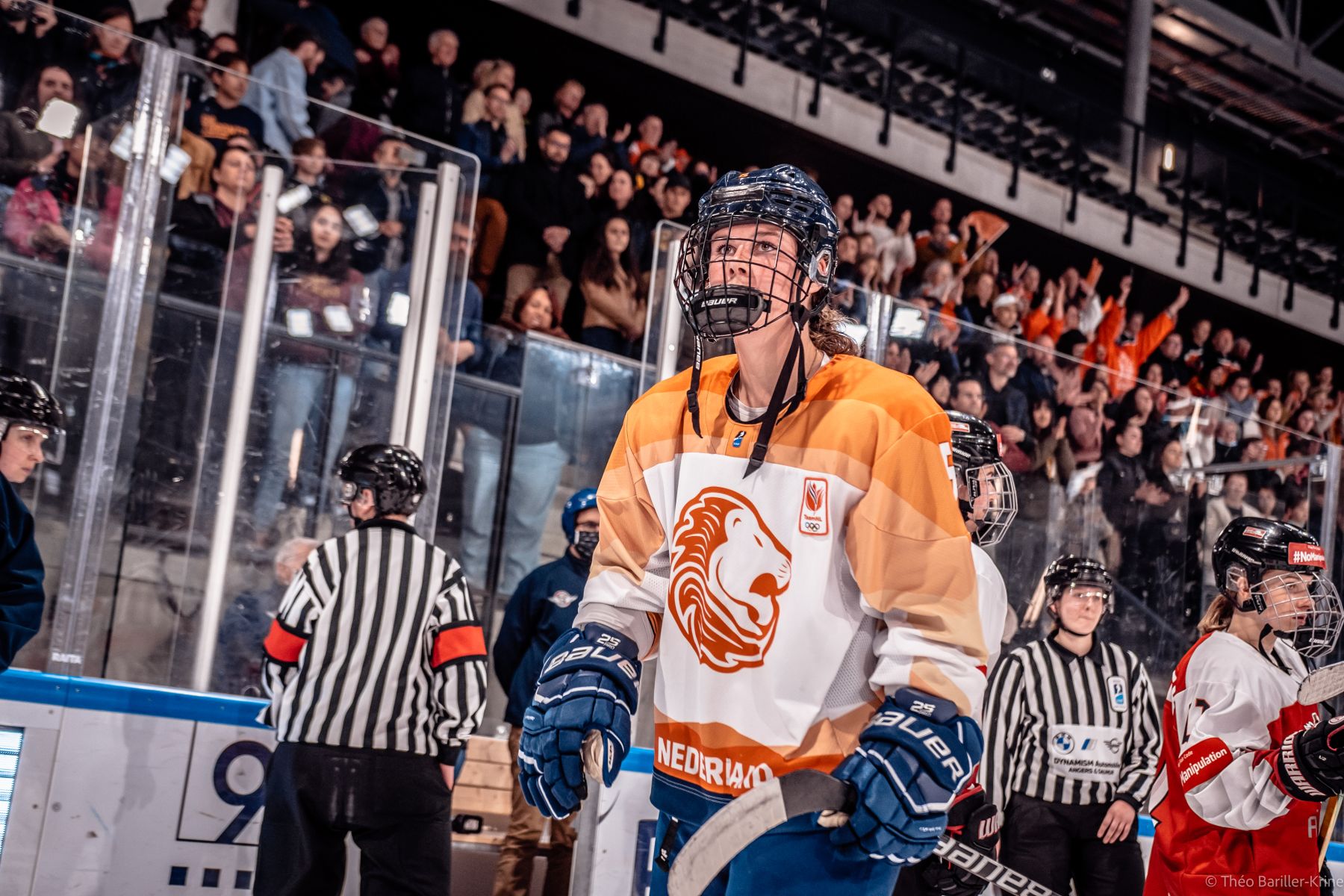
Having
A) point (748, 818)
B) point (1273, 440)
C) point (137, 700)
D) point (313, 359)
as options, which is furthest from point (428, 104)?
point (748, 818)

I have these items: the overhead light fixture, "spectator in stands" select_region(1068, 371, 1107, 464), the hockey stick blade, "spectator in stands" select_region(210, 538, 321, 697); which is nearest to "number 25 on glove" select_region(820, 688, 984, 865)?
the hockey stick blade

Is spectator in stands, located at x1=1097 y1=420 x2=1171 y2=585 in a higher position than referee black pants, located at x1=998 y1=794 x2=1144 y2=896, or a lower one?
higher

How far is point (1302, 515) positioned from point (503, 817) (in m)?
4.01

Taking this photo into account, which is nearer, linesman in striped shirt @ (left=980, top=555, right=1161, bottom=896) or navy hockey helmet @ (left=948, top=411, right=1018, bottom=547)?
navy hockey helmet @ (left=948, top=411, right=1018, bottom=547)

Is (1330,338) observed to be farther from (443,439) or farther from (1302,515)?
(443,439)

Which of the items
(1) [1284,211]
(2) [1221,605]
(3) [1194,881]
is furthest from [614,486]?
(1) [1284,211]

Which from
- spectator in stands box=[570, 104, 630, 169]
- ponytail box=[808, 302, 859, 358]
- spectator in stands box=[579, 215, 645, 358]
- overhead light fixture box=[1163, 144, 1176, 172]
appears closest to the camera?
ponytail box=[808, 302, 859, 358]

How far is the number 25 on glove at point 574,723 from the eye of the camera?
67.8 inches

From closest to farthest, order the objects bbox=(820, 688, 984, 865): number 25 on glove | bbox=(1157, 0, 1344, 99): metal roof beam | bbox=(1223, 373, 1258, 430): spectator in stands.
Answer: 1. bbox=(820, 688, 984, 865): number 25 on glove
2. bbox=(1223, 373, 1258, 430): spectator in stands
3. bbox=(1157, 0, 1344, 99): metal roof beam

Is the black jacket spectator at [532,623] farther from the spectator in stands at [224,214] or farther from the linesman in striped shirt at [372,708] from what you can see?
the spectator in stands at [224,214]

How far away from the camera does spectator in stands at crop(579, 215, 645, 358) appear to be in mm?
6969

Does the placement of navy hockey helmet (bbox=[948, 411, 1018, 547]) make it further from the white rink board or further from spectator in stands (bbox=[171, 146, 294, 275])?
spectator in stands (bbox=[171, 146, 294, 275])

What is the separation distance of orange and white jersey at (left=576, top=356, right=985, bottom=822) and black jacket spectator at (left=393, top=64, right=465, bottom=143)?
607 cm

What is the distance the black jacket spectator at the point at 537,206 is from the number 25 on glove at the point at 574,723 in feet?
18.2
